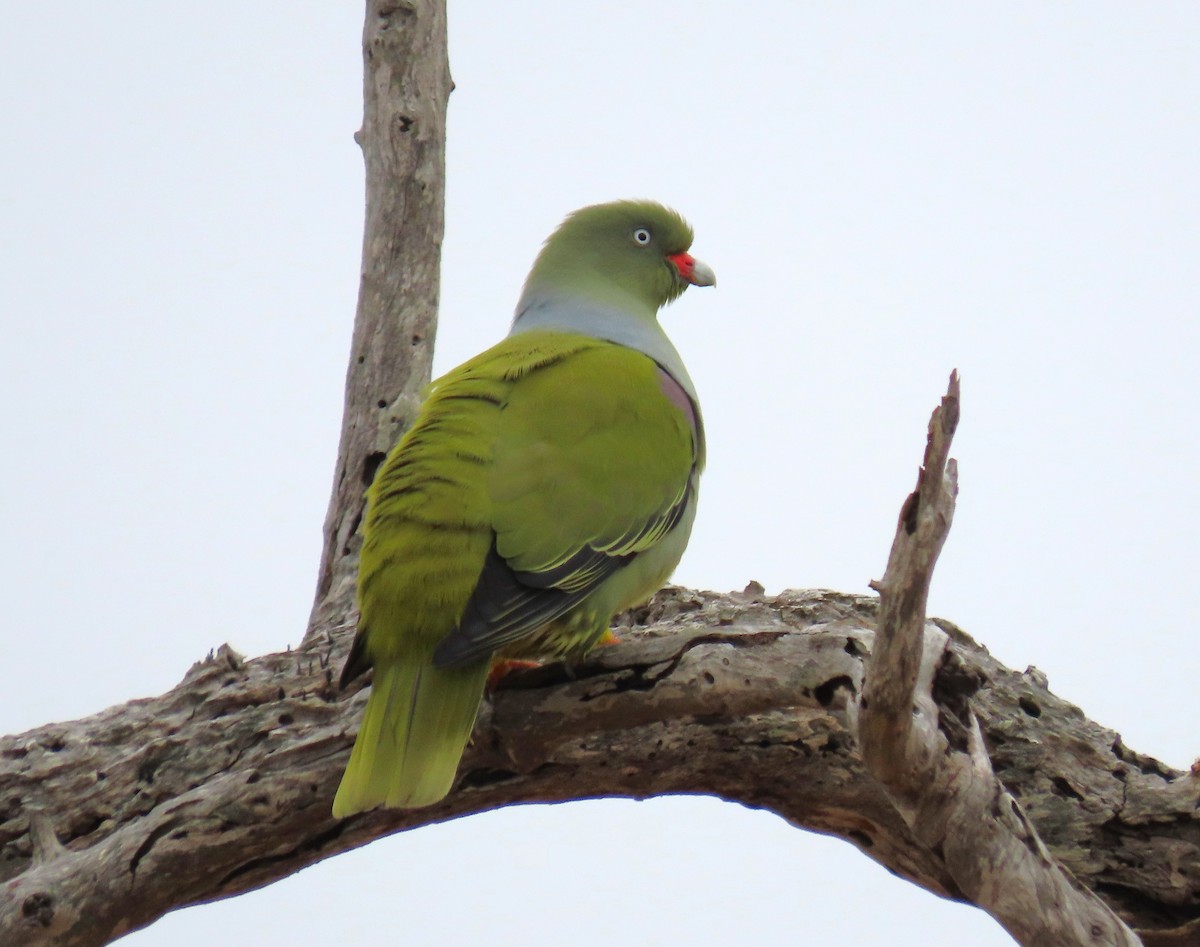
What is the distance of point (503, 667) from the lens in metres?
3.00

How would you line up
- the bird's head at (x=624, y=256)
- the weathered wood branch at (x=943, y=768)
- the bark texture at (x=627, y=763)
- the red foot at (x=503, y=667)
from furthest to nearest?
1. the bird's head at (x=624, y=256)
2. the red foot at (x=503, y=667)
3. the bark texture at (x=627, y=763)
4. the weathered wood branch at (x=943, y=768)

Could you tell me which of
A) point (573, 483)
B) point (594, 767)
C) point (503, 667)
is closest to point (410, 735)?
point (503, 667)

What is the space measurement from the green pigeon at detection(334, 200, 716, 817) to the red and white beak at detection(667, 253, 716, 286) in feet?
2.36

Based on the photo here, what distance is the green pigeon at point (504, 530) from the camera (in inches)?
105

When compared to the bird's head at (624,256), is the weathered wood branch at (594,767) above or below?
below

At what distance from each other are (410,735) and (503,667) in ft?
1.28

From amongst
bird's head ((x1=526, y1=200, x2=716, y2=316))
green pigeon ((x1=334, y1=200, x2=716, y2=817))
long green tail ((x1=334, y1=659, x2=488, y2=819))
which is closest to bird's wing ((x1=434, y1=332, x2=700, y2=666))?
green pigeon ((x1=334, y1=200, x2=716, y2=817))

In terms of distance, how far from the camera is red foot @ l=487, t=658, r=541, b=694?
9.73 feet

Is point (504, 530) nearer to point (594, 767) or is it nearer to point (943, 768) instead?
point (594, 767)

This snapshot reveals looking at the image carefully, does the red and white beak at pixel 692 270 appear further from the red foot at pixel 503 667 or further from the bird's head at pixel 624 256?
the red foot at pixel 503 667

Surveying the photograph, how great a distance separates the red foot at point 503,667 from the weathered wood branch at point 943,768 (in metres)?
0.90

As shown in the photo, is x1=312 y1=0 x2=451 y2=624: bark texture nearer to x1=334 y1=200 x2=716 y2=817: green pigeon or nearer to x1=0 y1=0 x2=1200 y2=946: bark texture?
x1=0 y1=0 x2=1200 y2=946: bark texture

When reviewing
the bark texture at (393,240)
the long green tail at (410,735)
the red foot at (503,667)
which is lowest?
the long green tail at (410,735)

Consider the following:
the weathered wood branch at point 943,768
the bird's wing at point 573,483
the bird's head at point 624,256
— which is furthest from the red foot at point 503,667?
the bird's head at point 624,256
